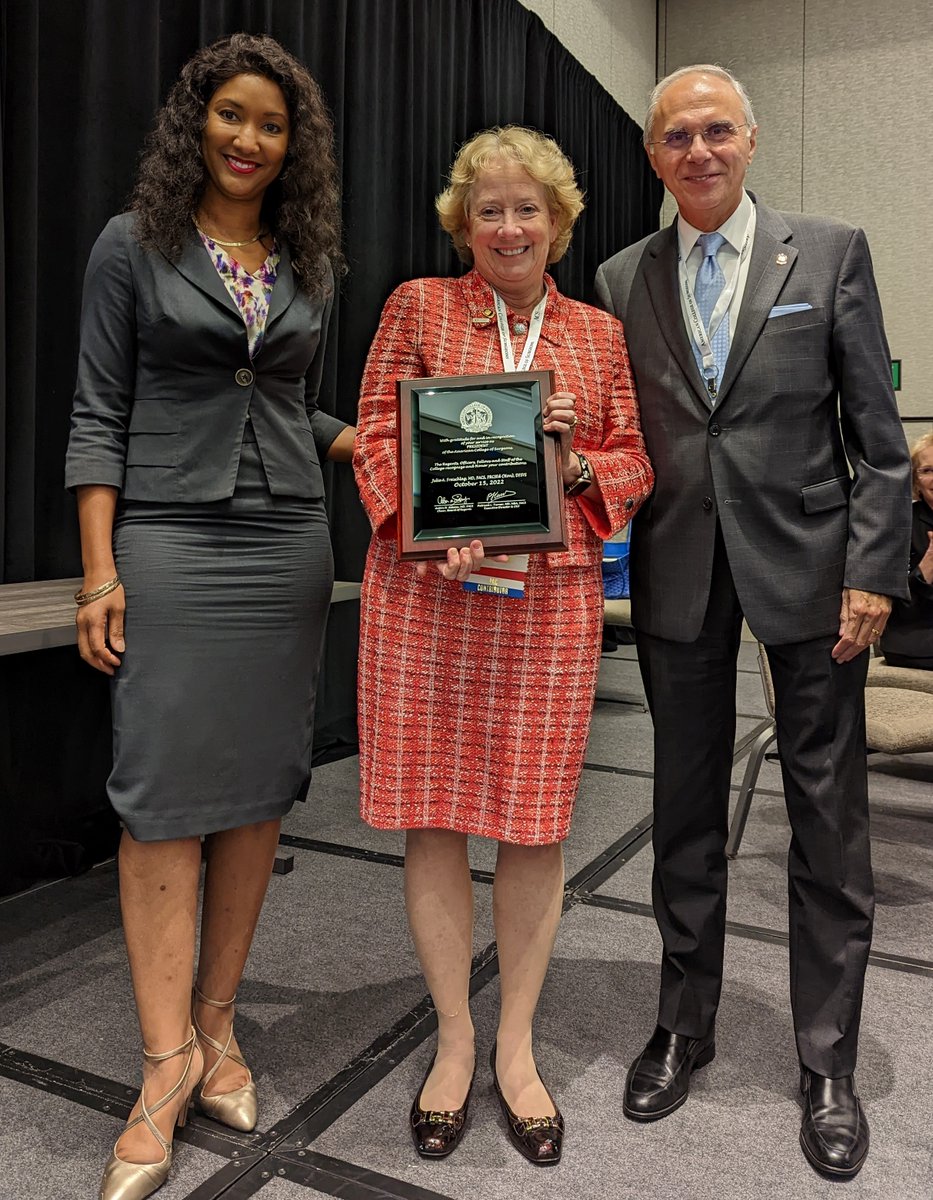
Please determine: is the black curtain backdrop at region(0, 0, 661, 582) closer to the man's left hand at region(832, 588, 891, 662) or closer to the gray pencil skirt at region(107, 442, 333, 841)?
the gray pencil skirt at region(107, 442, 333, 841)

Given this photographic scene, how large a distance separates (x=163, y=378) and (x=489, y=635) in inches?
26.7

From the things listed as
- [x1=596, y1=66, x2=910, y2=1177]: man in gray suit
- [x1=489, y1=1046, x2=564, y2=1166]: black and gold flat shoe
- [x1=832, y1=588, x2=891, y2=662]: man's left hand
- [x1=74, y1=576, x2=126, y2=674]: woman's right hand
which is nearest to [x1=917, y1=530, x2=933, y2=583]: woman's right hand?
[x1=596, y1=66, x2=910, y2=1177]: man in gray suit

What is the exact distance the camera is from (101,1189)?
165 cm

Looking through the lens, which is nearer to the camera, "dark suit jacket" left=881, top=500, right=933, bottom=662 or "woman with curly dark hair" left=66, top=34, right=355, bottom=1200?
"woman with curly dark hair" left=66, top=34, right=355, bottom=1200

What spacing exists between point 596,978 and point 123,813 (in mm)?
1271

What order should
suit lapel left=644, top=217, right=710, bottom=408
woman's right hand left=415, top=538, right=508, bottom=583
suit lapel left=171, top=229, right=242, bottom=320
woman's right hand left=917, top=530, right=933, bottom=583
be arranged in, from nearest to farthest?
woman's right hand left=415, top=538, right=508, bottom=583
suit lapel left=171, top=229, right=242, bottom=320
suit lapel left=644, top=217, right=710, bottom=408
woman's right hand left=917, top=530, right=933, bottom=583

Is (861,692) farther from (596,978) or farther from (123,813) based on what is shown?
(123,813)

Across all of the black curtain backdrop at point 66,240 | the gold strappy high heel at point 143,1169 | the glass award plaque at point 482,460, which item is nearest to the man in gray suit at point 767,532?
→ the glass award plaque at point 482,460

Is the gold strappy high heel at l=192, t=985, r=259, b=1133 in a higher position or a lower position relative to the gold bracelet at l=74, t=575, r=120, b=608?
lower

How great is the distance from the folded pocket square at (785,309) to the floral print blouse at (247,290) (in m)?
0.85

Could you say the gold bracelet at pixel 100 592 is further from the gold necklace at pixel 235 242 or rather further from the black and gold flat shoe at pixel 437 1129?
the black and gold flat shoe at pixel 437 1129

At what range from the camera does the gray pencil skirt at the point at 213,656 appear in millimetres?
1706

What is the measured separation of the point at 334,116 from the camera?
175 inches

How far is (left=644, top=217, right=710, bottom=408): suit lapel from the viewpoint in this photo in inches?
72.3
